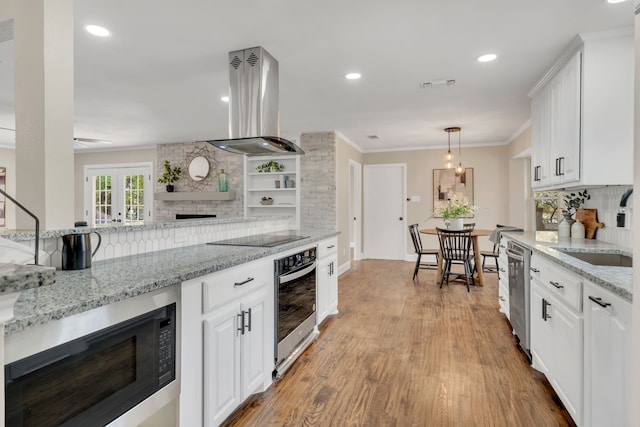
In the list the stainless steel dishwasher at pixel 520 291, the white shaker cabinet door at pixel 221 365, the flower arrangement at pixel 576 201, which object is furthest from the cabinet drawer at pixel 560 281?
the white shaker cabinet door at pixel 221 365

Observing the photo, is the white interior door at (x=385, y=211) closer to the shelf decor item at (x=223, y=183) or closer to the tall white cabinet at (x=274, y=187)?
the tall white cabinet at (x=274, y=187)

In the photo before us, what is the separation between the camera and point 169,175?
22.4ft

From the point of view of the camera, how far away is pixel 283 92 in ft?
12.3

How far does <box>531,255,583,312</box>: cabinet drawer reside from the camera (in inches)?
67.7

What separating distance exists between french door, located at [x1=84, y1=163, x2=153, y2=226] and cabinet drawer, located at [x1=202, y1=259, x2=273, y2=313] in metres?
6.04

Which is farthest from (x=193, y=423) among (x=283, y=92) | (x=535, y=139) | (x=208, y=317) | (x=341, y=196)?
(x=341, y=196)

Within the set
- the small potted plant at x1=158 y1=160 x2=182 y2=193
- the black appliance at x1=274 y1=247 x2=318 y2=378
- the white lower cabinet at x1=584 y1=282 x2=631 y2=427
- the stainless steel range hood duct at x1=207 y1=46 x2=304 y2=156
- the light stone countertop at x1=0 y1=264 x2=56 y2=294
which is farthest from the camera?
the small potted plant at x1=158 y1=160 x2=182 y2=193

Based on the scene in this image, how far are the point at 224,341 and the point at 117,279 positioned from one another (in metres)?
0.62

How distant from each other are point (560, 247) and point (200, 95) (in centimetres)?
366

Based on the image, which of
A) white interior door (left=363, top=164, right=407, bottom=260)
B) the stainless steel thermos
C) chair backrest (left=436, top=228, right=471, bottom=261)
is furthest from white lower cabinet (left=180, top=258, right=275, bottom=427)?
white interior door (left=363, top=164, right=407, bottom=260)

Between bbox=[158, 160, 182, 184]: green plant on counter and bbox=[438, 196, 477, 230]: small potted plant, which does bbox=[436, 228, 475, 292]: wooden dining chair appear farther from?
bbox=[158, 160, 182, 184]: green plant on counter

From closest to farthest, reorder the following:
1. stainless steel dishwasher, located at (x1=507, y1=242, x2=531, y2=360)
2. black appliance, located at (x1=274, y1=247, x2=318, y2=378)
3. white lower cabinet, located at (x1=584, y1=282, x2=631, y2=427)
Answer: white lower cabinet, located at (x1=584, y1=282, x2=631, y2=427) < black appliance, located at (x1=274, y1=247, x2=318, y2=378) < stainless steel dishwasher, located at (x1=507, y1=242, x2=531, y2=360)

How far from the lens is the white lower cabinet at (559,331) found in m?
1.71

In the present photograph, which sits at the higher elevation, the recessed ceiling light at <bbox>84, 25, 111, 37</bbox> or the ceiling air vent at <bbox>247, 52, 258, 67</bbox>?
the recessed ceiling light at <bbox>84, 25, 111, 37</bbox>
